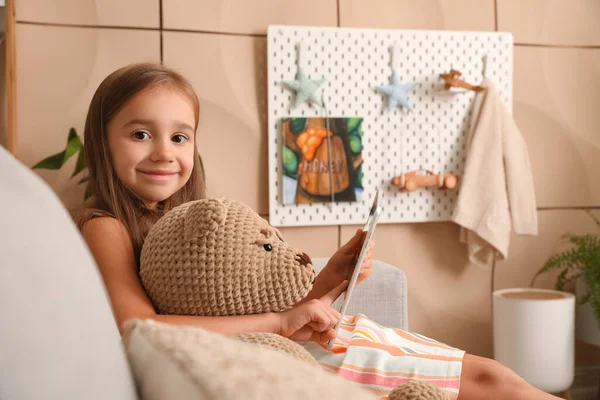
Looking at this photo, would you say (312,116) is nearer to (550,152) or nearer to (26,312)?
(550,152)

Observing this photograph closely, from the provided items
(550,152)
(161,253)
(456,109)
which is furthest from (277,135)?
(161,253)

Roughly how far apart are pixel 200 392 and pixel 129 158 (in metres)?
1.03

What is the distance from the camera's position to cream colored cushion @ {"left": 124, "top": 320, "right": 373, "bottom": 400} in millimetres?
277

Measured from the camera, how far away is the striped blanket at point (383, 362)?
0.97 metres

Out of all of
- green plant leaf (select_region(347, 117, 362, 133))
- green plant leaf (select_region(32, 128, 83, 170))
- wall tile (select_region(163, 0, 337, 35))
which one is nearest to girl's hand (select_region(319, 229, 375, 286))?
green plant leaf (select_region(32, 128, 83, 170))

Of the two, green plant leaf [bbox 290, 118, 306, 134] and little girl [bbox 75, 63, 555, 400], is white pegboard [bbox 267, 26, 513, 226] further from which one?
little girl [bbox 75, 63, 555, 400]

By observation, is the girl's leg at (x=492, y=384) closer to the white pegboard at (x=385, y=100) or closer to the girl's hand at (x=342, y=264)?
the girl's hand at (x=342, y=264)

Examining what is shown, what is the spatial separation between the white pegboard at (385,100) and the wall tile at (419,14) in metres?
0.05

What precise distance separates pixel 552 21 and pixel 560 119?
0.44 meters

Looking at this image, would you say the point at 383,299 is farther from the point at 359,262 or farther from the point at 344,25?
the point at 344,25

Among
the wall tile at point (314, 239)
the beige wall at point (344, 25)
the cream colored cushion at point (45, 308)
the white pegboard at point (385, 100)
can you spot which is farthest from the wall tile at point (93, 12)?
the cream colored cushion at point (45, 308)

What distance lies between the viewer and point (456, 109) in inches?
97.2

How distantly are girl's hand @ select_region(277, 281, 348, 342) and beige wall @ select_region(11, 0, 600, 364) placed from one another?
4.48 ft

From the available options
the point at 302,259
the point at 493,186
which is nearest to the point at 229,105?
the point at 493,186
